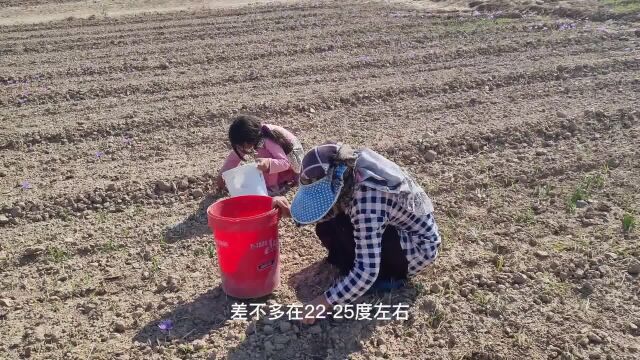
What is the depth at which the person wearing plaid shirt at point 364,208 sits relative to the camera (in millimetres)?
2721

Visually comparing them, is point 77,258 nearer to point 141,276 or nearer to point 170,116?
point 141,276

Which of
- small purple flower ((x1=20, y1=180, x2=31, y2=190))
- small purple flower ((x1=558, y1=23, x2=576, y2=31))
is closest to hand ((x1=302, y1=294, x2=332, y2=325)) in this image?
small purple flower ((x1=20, y1=180, x2=31, y2=190))

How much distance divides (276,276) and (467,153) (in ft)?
7.70

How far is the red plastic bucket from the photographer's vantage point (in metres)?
2.95

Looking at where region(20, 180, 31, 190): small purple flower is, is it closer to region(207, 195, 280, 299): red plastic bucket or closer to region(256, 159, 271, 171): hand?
region(256, 159, 271, 171): hand

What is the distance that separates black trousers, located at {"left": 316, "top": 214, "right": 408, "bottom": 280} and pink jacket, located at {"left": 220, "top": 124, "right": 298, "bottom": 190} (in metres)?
0.81

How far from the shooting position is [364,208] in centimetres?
276

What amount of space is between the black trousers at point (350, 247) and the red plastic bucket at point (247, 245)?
287 millimetres

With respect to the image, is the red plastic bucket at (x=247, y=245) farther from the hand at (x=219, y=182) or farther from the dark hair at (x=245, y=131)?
the hand at (x=219, y=182)

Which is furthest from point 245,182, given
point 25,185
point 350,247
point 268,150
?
point 25,185

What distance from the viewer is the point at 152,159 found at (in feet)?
16.6

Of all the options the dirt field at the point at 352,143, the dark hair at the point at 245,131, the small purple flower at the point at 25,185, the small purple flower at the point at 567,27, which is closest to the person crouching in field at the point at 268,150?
the dark hair at the point at 245,131

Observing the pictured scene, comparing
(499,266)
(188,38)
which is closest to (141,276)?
(499,266)

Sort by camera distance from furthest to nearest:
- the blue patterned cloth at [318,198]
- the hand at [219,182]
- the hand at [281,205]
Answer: the hand at [219,182] < the hand at [281,205] < the blue patterned cloth at [318,198]
